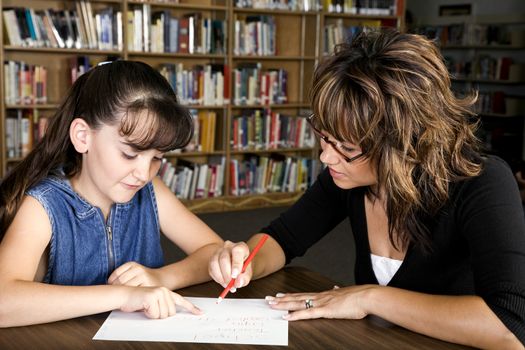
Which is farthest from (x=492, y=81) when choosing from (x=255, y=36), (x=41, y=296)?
(x=41, y=296)

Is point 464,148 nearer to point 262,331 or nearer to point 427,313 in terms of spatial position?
point 427,313

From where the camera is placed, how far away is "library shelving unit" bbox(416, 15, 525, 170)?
7.35 m

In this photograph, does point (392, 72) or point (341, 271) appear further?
point (341, 271)

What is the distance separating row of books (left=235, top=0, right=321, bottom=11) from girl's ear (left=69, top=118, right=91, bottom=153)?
3.79m

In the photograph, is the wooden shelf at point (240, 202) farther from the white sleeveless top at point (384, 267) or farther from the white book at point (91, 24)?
the white sleeveless top at point (384, 267)

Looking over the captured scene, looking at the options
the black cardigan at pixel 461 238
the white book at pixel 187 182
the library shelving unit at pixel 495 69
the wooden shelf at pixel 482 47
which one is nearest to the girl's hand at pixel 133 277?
the black cardigan at pixel 461 238

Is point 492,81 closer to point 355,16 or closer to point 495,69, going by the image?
point 495,69

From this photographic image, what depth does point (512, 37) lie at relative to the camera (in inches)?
292

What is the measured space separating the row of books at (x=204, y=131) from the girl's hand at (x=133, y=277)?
367cm

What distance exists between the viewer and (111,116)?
1.40 meters

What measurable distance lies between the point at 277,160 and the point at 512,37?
11.9 feet

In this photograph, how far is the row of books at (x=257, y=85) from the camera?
5113mm

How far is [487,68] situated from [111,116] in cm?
715

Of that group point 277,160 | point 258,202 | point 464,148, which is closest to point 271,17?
point 277,160
